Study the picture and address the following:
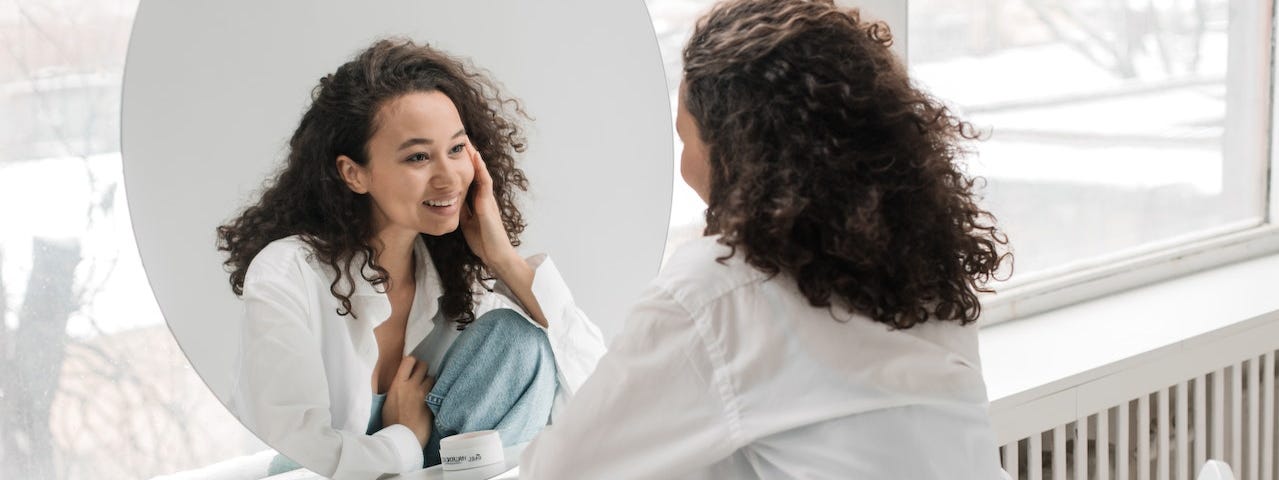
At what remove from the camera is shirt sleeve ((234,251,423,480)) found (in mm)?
1063

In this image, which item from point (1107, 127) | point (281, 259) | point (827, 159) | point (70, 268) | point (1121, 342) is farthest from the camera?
point (1107, 127)

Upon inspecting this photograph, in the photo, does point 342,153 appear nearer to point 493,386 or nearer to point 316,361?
point 316,361

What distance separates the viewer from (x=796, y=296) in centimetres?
92

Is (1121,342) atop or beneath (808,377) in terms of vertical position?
beneath

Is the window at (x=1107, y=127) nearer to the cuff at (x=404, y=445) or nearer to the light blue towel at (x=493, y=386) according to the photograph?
the light blue towel at (x=493, y=386)

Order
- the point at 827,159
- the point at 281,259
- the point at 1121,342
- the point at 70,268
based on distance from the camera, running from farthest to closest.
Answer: the point at 1121,342 → the point at 70,268 → the point at 281,259 → the point at 827,159

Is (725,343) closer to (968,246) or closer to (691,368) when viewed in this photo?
(691,368)

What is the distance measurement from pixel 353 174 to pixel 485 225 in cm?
16

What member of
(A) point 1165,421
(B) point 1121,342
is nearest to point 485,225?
(B) point 1121,342

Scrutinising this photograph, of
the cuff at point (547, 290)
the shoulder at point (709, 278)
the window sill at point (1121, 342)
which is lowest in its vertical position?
the window sill at point (1121, 342)

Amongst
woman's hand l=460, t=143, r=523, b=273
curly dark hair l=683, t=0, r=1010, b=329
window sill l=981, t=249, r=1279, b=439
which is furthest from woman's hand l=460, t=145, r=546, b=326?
window sill l=981, t=249, r=1279, b=439

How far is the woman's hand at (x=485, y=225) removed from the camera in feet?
3.88

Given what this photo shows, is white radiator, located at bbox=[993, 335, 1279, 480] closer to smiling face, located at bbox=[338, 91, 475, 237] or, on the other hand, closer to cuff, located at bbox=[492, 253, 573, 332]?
cuff, located at bbox=[492, 253, 573, 332]

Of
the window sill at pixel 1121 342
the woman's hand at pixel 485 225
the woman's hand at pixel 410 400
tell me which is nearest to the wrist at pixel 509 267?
the woman's hand at pixel 485 225
